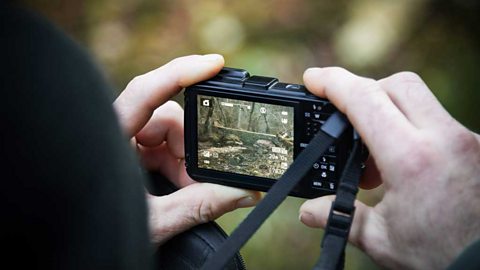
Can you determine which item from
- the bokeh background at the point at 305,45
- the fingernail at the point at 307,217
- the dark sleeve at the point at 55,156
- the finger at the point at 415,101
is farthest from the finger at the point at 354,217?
the bokeh background at the point at 305,45

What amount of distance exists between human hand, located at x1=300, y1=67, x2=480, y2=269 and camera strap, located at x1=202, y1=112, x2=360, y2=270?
1.1 inches

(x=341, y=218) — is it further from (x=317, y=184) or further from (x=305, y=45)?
(x=305, y=45)

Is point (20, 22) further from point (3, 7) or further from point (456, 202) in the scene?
point (456, 202)

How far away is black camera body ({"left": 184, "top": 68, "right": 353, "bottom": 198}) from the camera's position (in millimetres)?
1047

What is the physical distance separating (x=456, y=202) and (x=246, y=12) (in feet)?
6.10

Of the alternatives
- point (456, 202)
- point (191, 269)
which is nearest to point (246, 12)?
point (191, 269)

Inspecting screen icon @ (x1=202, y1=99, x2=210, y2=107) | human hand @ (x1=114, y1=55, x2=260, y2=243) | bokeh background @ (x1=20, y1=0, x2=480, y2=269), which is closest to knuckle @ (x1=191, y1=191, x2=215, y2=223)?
human hand @ (x1=114, y1=55, x2=260, y2=243)

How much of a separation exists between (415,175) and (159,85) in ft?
1.25

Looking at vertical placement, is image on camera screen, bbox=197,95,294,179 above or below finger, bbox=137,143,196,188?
above

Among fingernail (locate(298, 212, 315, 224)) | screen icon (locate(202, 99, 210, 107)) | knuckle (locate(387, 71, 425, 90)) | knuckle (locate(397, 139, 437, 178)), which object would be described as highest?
knuckle (locate(387, 71, 425, 90))

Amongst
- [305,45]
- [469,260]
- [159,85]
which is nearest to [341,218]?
[469,260]

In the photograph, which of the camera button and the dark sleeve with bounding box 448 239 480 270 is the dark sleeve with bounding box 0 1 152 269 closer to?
the dark sleeve with bounding box 448 239 480 270

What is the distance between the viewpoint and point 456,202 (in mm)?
900

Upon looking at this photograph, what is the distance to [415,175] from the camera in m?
0.90
